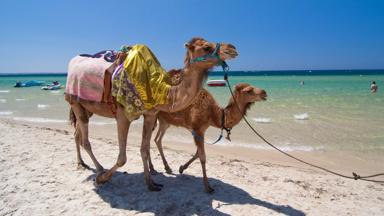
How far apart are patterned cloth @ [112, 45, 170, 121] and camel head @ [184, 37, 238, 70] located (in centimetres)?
56

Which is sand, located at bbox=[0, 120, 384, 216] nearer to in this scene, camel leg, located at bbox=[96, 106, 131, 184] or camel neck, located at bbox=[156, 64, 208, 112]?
camel leg, located at bbox=[96, 106, 131, 184]

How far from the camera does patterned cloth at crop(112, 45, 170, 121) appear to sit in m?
4.06

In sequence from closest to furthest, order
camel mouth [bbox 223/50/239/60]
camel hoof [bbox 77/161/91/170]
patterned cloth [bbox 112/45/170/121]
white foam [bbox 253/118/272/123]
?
camel mouth [bbox 223/50/239/60]
patterned cloth [bbox 112/45/170/121]
camel hoof [bbox 77/161/91/170]
white foam [bbox 253/118/272/123]

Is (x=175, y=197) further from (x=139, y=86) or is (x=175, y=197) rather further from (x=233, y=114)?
(x=139, y=86)

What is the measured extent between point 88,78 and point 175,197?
2144 mm

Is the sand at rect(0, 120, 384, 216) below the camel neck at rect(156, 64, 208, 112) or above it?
below

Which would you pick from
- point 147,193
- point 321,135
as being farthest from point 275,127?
point 147,193

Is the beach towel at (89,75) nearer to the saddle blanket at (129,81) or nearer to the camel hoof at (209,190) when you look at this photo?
the saddle blanket at (129,81)

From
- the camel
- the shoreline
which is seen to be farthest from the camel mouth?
the shoreline

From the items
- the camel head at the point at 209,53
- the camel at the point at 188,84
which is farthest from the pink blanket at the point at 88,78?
the camel head at the point at 209,53

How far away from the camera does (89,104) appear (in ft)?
15.6

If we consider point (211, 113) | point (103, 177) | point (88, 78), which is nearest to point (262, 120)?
point (211, 113)

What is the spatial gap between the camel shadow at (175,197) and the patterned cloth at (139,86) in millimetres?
1204

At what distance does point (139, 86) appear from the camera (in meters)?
4.06
